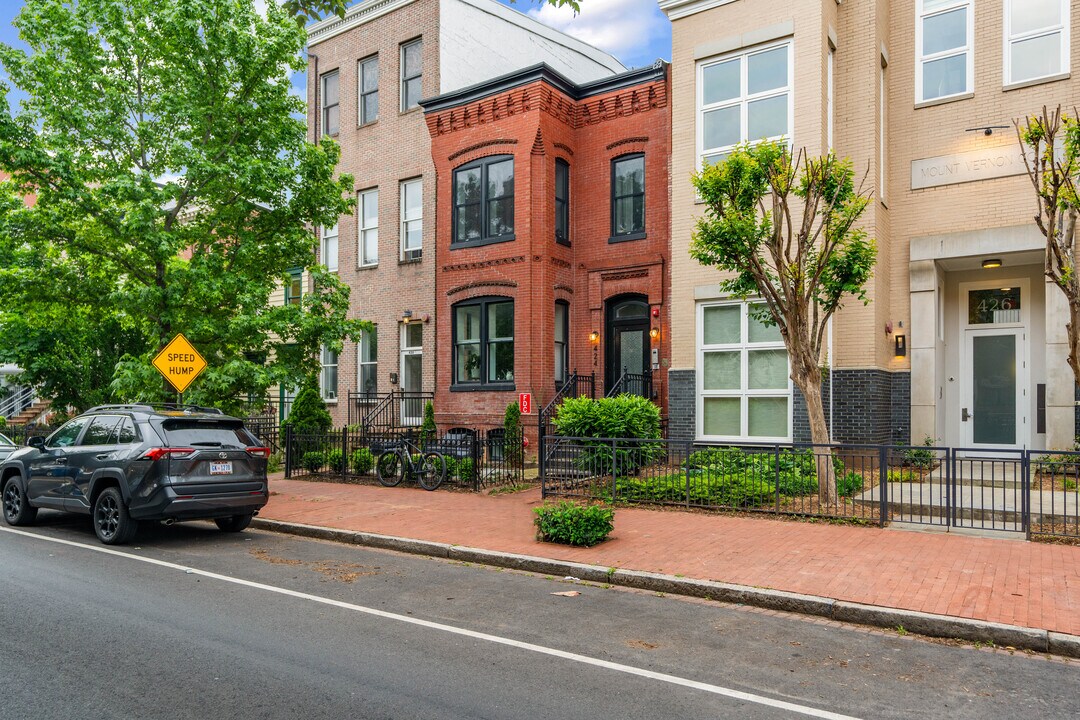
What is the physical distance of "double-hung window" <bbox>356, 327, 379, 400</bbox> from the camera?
74.2 ft

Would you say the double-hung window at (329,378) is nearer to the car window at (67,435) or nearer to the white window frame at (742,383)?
the white window frame at (742,383)

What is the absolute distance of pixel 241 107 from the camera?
14109 millimetres

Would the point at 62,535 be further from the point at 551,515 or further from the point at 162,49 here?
the point at 162,49

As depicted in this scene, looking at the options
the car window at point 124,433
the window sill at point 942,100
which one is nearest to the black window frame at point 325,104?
the car window at point 124,433

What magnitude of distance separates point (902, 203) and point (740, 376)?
4.75 metres

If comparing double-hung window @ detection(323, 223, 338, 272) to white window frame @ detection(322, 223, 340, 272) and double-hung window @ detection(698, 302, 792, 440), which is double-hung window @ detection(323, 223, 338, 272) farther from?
double-hung window @ detection(698, 302, 792, 440)

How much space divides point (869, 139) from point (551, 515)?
1031cm

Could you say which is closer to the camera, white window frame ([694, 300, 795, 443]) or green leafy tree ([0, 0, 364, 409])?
green leafy tree ([0, 0, 364, 409])

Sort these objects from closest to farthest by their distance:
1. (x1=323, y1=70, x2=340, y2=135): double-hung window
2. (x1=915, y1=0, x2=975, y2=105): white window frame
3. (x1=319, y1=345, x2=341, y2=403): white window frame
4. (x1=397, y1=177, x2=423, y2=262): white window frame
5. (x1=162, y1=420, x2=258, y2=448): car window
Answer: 1. (x1=162, y1=420, x2=258, y2=448): car window
2. (x1=915, y1=0, x2=975, y2=105): white window frame
3. (x1=397, y1=177, x2=423, y2=262): white window frame
4. (x1=319, y1=345, x2=341, y2=403): white window frame
5. (x1=323, y1=70, x2=340, y2=135): double-hung window

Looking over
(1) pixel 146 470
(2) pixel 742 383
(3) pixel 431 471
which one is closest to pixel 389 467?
(3) pixel 431 471

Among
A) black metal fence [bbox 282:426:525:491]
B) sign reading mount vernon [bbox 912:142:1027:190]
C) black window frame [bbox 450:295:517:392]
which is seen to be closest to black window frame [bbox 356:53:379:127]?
black window frame [bbox 450:295:517:392]

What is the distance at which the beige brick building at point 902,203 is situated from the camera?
1489 centimetres

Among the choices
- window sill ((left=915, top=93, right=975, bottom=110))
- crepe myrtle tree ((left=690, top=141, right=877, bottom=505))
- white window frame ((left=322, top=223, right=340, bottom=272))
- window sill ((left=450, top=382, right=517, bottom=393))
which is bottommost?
window sill ((left=450, top=382, right=517, bottom=393))

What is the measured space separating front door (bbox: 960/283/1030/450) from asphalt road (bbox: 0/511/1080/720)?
1123 cm
